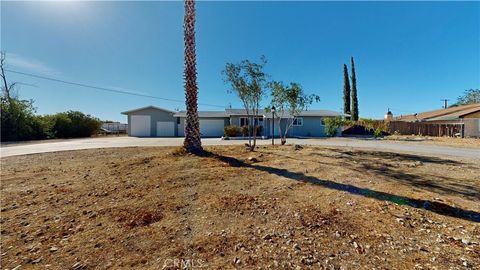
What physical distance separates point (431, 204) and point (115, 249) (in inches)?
198

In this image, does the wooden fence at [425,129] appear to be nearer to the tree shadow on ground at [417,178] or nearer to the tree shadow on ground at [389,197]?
the tree shadow on ground at [417,178]

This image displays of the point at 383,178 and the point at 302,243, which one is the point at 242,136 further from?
the point at 302,243

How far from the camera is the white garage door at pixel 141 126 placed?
25.5 m

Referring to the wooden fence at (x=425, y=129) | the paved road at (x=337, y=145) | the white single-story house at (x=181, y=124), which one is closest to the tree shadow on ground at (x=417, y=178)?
the paved road at (x=337, y=145)

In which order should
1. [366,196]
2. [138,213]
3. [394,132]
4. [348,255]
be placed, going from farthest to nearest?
1. [394,132]
2. [366,196]
3. [138,213]
4. [348,255]

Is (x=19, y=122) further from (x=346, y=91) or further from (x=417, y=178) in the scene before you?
(x=346, y=91)

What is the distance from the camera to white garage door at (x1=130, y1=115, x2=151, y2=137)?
83.7 ft

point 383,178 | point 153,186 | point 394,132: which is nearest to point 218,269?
point 153,186

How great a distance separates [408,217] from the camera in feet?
11.0

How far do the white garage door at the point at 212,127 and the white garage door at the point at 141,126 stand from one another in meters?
6.49

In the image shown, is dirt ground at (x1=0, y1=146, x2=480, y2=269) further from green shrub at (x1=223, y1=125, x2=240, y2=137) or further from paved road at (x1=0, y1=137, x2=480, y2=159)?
green shrub at (x1=223, y1=125, x2=240, y2=137)

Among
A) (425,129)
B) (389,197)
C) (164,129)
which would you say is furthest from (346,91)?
(389,197)

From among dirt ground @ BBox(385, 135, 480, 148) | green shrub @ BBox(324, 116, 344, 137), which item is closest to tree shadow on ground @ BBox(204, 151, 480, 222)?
dirt ground @ BBox(385, 135, 480, 148)

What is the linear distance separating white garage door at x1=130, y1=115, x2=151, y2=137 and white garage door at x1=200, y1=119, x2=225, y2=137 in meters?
6.49
